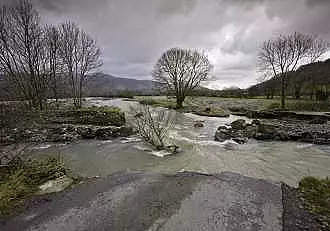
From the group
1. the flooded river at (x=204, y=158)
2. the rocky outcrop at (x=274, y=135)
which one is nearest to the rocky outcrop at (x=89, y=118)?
the flooded river at (x=204, y=158)

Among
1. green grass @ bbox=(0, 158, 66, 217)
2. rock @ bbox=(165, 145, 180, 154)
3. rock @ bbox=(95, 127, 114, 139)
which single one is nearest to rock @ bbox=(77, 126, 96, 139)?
rock @ bbox=(95, 127, 114, 139)

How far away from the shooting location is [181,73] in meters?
40.5

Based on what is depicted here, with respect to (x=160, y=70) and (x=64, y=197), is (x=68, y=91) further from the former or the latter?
(x=64, y=197)

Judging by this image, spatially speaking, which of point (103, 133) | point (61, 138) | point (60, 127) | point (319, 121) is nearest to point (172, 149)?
point (103, 133)

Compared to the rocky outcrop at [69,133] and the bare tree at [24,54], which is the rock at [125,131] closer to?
the rocky outcrop at [69,133]

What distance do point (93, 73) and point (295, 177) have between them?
29776 millimetres

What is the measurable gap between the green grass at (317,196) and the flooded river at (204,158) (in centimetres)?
121

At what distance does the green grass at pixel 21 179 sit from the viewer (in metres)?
6.25

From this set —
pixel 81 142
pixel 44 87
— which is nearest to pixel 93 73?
pixel 44 87

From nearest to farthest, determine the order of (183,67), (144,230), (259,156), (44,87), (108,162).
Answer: (144,230), (108,162), (259,156), (44,87), (183,67)

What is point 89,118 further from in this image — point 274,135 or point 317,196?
point 317,196

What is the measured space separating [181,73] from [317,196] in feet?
115

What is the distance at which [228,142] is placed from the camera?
16.2 m

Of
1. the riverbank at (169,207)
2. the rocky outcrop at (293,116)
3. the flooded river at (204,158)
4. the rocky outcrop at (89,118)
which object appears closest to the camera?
the riverbank at (169,207)
